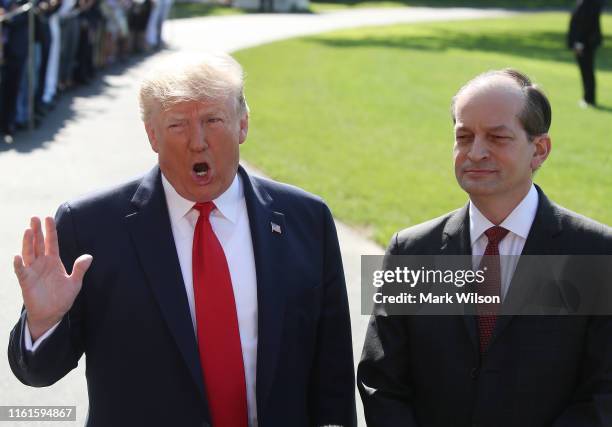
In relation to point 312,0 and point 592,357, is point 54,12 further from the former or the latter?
point 312,0

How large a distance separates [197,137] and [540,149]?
1.20 metres

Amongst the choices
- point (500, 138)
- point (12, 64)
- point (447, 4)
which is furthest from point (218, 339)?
point (447, 4)

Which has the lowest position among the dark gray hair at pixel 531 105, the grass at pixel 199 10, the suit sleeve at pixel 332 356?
the grass at pixel 199 10

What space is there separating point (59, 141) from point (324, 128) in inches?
168

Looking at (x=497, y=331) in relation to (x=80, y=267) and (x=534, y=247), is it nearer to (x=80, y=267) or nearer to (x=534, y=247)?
(x=534, y=247)

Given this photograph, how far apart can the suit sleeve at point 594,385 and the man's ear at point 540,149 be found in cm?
57

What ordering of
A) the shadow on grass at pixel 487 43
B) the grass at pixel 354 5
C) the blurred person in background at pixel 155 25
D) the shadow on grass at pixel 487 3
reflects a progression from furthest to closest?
the shadow on grass at pixel 487 3 < the grass at pixel 354 5 < the shadow on grass at pixel 487 43 < the blurred person in background at pixel 155 25

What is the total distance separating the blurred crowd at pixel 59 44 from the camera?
45.1 feet

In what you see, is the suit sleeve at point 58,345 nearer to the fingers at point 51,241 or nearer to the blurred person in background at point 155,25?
the fingers at point 51,241


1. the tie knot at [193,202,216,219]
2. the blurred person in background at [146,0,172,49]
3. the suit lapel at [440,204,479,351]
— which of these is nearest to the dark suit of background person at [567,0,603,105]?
the blurred person in background at [146,0,172,49]

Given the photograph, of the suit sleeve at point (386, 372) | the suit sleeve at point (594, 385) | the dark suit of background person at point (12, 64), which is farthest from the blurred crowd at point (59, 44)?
the suit sleeve at point (594, 385)

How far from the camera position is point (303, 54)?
2780 centimetres

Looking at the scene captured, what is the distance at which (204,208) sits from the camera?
3504mm

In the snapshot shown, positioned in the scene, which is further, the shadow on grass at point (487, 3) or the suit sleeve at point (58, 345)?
the shadow on grass at point (487, 3)
